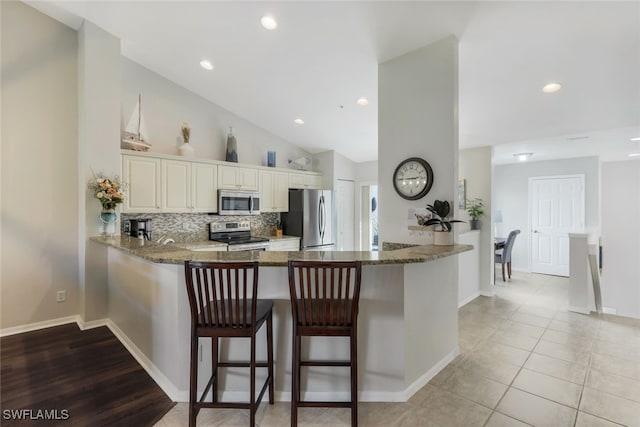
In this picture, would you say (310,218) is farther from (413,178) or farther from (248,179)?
(413,178)

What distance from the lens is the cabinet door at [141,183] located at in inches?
141

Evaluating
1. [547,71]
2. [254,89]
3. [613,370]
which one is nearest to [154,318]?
[254,89]

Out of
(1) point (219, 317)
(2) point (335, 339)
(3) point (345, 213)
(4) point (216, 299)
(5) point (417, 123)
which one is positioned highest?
(5) point (417, 123)

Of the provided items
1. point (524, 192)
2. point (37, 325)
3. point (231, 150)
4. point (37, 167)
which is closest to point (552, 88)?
point (524, 192)

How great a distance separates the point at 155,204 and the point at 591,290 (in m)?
6.06

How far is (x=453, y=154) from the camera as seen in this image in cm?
258

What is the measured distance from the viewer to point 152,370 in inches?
91.5

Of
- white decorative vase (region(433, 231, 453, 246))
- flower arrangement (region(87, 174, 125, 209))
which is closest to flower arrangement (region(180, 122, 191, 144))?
flower arrangement (region(87, 174, 125, 209))

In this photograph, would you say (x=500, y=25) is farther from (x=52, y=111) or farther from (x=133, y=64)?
(x=52, y=111)

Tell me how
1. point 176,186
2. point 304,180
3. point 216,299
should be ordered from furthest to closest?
point 304,180
point 176,186
point 216,299

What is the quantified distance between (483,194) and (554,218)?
8.86 feet

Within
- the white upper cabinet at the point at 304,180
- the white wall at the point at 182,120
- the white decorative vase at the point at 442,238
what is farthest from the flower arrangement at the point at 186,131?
the white decorative vase at the point at 442,238

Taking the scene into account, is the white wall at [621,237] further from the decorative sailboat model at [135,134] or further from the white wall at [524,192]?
the decorative sailboat model at [135,134]

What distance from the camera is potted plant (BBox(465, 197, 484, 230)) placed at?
4637mm
